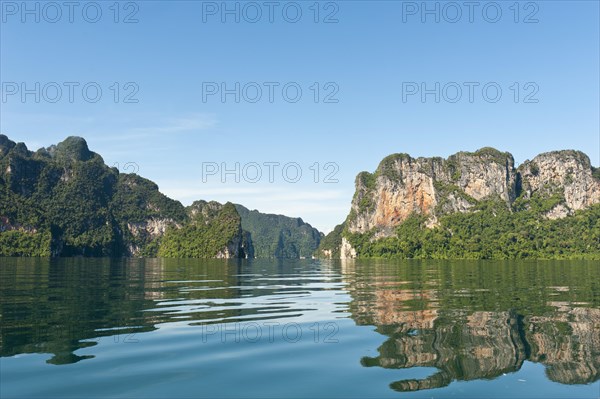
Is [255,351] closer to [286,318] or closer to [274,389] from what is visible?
[274,389]

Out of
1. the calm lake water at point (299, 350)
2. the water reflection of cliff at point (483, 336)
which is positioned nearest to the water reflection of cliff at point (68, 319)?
the calm lake water at point (299, 350)

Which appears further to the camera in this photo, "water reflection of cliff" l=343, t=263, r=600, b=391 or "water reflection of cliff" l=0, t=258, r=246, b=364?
"water reflection of cliff" l=0, t=258, r=246, b=364

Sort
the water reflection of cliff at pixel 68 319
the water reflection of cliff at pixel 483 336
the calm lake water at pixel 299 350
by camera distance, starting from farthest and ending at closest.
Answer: the water reflection of cliff at pixel 68 319, the water reflection of cliff at pixel 483 336, the calm lake water at pixel 299 350

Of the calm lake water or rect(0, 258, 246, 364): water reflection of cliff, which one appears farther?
rect(0, 258, 246, 364): water reflection of cliff

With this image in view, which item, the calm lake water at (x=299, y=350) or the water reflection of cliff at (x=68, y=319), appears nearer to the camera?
the calm lake water at (x=299, y=350)

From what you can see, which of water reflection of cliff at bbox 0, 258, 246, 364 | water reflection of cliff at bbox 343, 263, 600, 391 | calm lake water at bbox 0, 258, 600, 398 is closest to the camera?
calm lake water at bbox 0, 258, 600, 398

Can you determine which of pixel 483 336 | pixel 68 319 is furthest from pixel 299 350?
pixel 68 319

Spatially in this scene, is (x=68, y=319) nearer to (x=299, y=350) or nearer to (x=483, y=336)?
(x=299, y=350)

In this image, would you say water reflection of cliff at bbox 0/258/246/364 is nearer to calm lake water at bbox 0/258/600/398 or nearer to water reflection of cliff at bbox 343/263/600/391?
calm lake water at bbox 0/258/600/398

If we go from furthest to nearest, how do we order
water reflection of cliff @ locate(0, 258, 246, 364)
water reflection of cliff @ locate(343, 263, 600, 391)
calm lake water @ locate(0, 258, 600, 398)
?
1. water reflection of cliff @ locate(0, 258, 246, 364)
2. water reflection of cliff @ locate(343, 263, 600, 391)
3. calm lake water @ locate(0, 258, 600, 398)

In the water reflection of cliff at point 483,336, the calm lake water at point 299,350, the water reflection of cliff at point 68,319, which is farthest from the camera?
the water reflection of cliff at point 68,319

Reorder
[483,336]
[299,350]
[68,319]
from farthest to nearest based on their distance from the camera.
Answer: [68,319] → [483,336] → [299,350]

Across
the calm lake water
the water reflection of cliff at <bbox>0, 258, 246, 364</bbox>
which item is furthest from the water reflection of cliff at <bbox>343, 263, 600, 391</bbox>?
the water reflection of cliff at <bbox>0, 258, 246, 364</bbox>

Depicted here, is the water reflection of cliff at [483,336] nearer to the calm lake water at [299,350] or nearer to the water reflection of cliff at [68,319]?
the calm lake water at [299,350]
